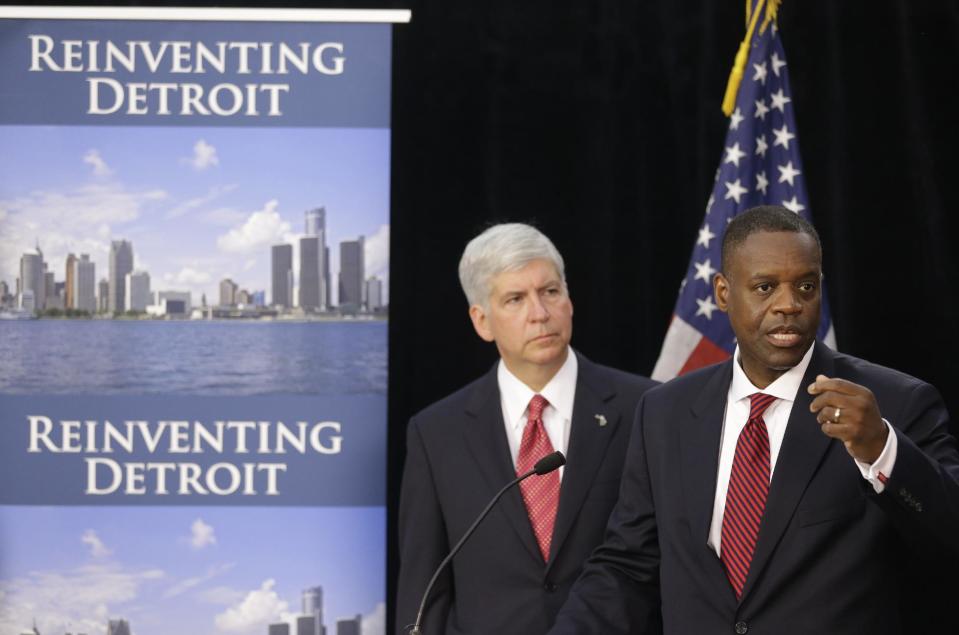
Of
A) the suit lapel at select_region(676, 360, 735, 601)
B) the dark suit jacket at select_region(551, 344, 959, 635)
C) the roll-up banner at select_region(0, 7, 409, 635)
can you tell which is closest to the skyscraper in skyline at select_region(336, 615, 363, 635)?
the roll-up banner at select_region(0, 7, 409, 635)

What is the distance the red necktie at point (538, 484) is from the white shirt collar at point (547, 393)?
0.04 m

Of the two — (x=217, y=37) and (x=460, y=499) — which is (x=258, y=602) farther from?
(x=217, y=37)

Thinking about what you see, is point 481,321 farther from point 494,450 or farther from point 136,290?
point 136,290

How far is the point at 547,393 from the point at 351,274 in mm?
1014

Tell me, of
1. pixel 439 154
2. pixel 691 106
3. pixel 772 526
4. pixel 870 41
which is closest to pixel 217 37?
pixel 439 154

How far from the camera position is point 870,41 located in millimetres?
4402

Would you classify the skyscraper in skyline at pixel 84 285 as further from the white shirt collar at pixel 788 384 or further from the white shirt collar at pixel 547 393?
the white shirt collar at pixel 788 384

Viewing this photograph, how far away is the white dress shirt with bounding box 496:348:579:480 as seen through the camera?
334 cm

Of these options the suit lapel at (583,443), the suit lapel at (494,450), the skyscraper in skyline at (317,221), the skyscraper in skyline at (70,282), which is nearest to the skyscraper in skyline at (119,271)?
the skyscraper in skyline at (70,282)

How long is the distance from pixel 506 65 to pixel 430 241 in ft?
2.22

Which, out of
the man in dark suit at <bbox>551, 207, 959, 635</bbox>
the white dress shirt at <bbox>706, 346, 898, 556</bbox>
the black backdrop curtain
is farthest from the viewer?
the black backdrop curtain

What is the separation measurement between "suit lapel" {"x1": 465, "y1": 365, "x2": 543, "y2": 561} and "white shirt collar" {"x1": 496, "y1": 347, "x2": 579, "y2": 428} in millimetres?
30

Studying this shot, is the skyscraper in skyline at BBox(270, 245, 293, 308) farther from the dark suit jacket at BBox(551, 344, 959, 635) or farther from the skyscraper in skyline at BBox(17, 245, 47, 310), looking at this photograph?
the dark suit jacket at BBox(551, 344, 959, 635)

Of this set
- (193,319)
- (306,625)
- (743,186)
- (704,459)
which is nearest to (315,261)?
(193,319)
